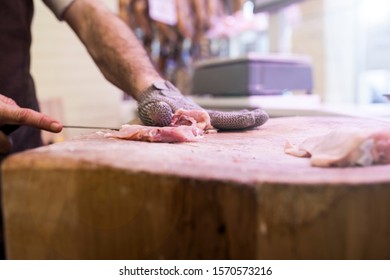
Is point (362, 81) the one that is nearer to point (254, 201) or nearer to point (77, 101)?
point (77, 101)

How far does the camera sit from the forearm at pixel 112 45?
103 cm

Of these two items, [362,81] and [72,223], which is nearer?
[72,223]

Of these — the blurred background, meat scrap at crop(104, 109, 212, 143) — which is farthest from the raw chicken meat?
the blurred background

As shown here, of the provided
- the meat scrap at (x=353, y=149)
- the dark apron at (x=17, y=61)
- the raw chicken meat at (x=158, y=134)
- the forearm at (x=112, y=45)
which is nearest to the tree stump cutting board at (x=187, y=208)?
the meat scrap at (x=353, y=149)

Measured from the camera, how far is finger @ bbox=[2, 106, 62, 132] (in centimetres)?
69

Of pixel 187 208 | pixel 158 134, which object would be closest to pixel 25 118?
pixel 158 134

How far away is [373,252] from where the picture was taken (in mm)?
448

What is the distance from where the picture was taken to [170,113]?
2.64 feet

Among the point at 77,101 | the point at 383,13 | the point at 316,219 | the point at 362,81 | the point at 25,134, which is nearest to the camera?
the point at 316,219

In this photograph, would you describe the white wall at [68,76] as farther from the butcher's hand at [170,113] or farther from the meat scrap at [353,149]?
the meat scrap at [353,149]

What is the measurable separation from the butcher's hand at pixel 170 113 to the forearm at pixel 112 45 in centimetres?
10

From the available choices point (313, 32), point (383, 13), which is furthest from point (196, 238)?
point (313, 32)

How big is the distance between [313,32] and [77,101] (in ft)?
4.21

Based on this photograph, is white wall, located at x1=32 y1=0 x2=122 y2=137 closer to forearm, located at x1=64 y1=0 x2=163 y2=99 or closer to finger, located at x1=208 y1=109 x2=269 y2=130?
forearm, located at x1=64 y1=0 x2=163 y2=99
